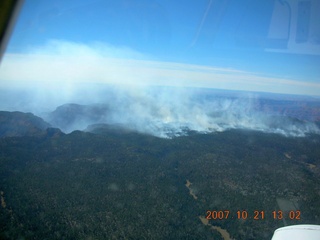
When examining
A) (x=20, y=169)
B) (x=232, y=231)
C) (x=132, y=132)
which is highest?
(x=232, y=231)

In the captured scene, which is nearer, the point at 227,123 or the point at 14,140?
the point at 14,140

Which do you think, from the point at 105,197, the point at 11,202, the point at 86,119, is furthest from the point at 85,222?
the point at 86,119

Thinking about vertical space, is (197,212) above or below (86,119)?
above

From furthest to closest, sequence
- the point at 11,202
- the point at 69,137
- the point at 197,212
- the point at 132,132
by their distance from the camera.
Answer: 1. the point at 132,132
2. the point at 69,137
3. the point at 197,212
4. the point at 11,202

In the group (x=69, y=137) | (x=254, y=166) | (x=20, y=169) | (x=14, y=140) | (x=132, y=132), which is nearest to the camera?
(x=20, y=169)

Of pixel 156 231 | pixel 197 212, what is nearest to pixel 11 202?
pixel 156 231

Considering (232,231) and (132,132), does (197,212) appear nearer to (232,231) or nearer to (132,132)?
(232,231)
